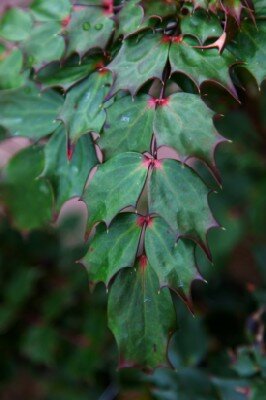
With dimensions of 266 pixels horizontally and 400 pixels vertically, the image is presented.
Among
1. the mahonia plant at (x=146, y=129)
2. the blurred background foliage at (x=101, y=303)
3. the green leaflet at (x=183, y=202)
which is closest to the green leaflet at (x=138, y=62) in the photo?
the mahonia plant at (x=146, y=129)

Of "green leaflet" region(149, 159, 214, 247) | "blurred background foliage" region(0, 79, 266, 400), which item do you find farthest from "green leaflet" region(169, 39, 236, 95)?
"blurred background foliage" region(0, 79, 266, 400)

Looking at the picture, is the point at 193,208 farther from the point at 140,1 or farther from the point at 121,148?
the point at 140,1

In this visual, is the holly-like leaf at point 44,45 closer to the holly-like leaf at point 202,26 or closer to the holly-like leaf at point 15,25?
the holly-like leaf at point 15,25

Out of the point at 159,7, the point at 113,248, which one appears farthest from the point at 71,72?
the point at 113,248

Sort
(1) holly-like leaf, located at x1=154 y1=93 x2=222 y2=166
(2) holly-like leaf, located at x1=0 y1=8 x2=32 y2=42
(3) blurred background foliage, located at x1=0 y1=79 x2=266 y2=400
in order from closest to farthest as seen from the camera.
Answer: (1) holly-like leaf, located at x1=154 y1=93 x2=222 y2=166, (2) holly-like leaf, located at x1=0 y1=8 x2=32 y2=42, (3) blurred background foliage, located at x1=0 y1=79 x2=266 y2=400

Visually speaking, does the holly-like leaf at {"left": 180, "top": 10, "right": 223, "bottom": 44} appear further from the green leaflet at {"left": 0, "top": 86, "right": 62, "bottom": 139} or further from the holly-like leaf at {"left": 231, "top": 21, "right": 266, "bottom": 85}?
the green leaflet at {"left": 0, "top": 86, "right": 62, "bottom": 139}

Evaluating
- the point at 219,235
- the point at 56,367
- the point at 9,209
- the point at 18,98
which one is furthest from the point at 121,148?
the point at 56,367

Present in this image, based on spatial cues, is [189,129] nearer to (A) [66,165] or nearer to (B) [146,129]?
(B) [146,129]
